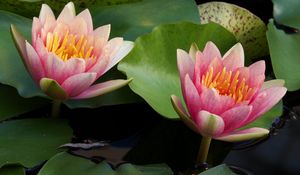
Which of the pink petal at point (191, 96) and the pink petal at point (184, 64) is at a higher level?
the pink petal at point (184, 64)

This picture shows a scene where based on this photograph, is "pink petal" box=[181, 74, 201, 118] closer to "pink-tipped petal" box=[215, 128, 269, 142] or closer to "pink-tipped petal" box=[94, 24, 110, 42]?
"pink-tipped petal" box=[215, 128, 269, 142]

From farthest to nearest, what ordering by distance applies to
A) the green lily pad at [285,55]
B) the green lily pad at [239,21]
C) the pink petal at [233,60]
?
the green lily pad at [239,21] → the green lily pad at [285,55] → the pink petal at [233,60]

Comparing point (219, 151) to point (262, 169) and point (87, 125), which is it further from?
point (87, 125)

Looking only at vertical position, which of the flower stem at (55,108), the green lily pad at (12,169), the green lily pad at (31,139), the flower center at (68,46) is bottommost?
the green lily pad at (12,169)

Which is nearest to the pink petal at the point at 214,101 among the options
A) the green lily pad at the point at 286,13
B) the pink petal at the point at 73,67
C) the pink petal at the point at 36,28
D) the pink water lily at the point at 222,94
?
the pink water lily at the point at 222,94

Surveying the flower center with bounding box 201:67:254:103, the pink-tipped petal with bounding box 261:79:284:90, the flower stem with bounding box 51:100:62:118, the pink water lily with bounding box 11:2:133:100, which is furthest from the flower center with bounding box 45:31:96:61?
the pink-tipped petal with bounding box 261:79:284:90

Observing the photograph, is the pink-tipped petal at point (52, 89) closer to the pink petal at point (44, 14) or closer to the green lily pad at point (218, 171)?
the pink petal at point (44, 14)

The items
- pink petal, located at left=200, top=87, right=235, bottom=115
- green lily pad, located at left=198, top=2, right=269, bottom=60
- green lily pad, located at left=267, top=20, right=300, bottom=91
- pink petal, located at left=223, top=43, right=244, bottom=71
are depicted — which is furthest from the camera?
green lily pad, located at left=198, top=2, right=269, bottom=60

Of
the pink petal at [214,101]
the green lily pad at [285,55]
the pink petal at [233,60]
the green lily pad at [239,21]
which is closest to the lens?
the pink petal at [214,101]
